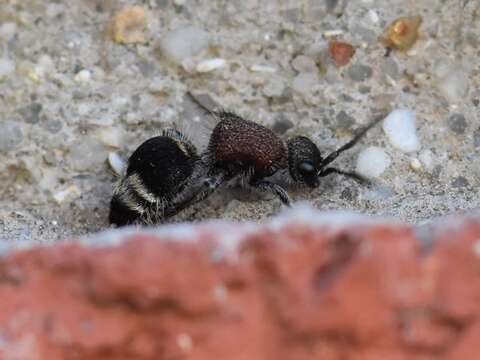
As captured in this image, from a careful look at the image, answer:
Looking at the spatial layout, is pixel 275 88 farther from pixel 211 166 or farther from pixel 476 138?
pixel 476 138

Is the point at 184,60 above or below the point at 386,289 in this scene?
below

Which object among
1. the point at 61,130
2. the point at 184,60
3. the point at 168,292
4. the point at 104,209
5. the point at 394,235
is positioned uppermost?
the point at 394,235

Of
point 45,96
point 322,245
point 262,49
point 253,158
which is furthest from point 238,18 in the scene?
point 322,245

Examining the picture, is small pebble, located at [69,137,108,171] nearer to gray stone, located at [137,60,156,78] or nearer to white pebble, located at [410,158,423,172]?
gray stone, located at [137,60,156,78]

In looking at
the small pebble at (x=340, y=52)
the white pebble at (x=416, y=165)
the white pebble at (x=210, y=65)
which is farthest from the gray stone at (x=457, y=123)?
the white pebble at (x=210, y=65)

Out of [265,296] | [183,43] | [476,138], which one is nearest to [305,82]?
[183,43]

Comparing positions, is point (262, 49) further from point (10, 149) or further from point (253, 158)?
point (10, 149)

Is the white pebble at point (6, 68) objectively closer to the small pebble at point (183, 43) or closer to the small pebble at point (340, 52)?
the small pebble at point (183, 43)
